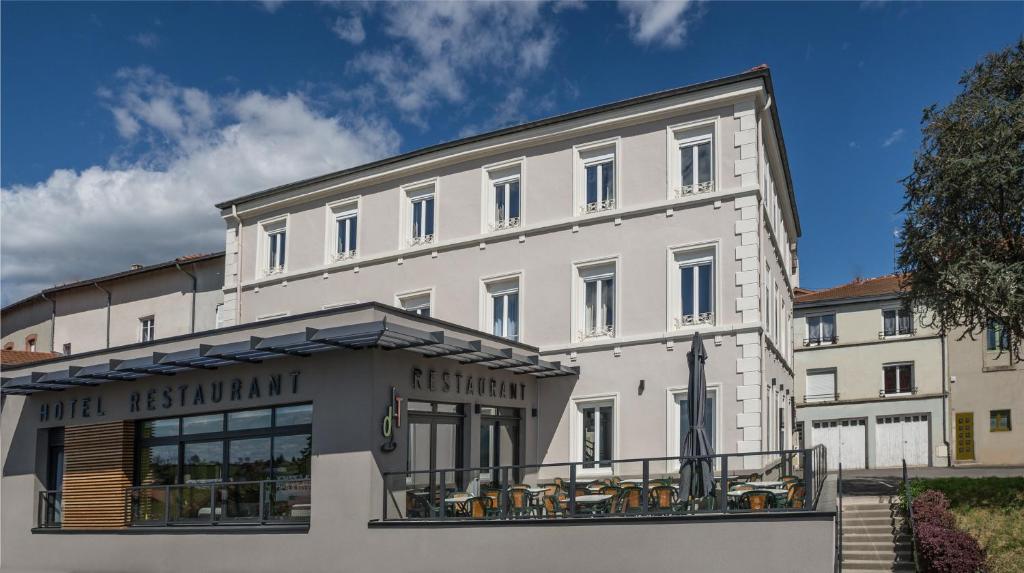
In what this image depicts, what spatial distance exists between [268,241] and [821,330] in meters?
25.6

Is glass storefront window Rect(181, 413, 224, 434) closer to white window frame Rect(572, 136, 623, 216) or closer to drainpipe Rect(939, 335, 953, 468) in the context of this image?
white window frame Rect(572, 136, 623, 216)

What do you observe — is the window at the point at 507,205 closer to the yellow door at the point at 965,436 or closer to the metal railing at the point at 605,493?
the metal railing at the point at 605,493

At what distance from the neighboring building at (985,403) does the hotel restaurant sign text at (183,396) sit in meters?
28.6

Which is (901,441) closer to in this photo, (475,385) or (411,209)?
(411,209)

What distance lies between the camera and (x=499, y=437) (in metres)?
19.8

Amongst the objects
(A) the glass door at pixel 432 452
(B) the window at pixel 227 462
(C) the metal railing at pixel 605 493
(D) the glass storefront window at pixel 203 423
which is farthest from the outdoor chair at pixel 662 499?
(D) the glass storefront window at pixel 203 423

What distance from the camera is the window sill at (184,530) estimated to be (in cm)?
1703

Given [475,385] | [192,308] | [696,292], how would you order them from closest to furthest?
[475,385] < [696,292] < [192,308]

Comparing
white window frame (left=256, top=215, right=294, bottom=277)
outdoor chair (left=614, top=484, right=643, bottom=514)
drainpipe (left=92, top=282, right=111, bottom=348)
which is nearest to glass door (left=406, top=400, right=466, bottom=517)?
outdoor chair (left=614, top=484, right=643, bottom=514)

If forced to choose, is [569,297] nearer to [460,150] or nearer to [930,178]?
[460,150]

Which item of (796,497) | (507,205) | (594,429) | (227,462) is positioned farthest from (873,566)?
(227,462)

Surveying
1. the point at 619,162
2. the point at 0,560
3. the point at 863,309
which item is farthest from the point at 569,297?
the point at 863,309

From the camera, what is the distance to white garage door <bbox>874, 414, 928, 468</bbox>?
127ft

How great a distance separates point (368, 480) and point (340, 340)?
239 centimetres
